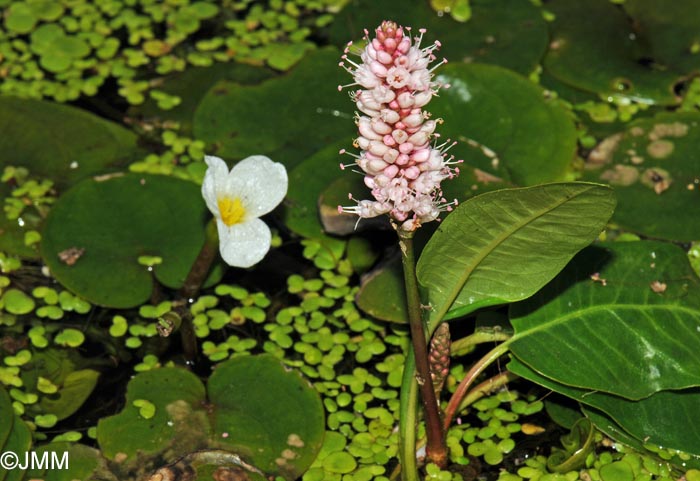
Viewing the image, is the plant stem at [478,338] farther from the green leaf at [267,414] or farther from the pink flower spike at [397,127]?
the pink flower spike at [397,127]

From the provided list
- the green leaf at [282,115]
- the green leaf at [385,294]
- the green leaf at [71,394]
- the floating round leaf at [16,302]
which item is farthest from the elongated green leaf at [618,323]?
the floating round leaf at [16,302]

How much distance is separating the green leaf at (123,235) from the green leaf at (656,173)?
4.21ft

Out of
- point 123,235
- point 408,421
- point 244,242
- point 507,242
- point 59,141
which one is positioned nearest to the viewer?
point 507,242

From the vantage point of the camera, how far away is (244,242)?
2600mm

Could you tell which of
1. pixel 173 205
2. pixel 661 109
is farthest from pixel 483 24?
pixel 173 205

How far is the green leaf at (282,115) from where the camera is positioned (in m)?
3.29

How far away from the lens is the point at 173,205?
9.98 ft

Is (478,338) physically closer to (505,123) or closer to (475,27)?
(505,123)

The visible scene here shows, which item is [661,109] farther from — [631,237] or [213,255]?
[213,255]

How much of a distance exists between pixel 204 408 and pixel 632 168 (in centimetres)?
156

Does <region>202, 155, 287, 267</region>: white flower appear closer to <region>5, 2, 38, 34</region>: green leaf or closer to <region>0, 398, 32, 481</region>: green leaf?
<region>0, 398, 32, 481</region>: green leaf

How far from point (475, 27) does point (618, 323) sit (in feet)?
5.29

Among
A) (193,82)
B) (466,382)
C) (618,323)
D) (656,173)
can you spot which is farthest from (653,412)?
(193,82)

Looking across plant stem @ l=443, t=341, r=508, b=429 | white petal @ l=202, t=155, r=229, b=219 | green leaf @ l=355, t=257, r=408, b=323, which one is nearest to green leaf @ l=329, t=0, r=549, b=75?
green leaf @ l=355, t=257, r=408, b=323
